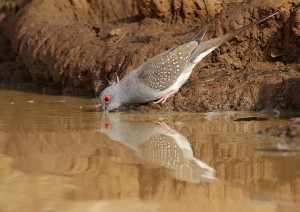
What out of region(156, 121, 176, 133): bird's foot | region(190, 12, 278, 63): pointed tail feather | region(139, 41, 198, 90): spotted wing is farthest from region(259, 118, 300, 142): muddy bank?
region(190, 12, 278, 63): pointed tail feather

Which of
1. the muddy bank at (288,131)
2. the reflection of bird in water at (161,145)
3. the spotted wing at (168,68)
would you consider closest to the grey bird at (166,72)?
the spotted wing at (168,68)

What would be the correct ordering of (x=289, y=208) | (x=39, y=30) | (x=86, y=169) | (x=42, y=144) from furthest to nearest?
(x=39, y=30)
(x=42, y=144)
(x=86, y=169)
(x=289, y=208)

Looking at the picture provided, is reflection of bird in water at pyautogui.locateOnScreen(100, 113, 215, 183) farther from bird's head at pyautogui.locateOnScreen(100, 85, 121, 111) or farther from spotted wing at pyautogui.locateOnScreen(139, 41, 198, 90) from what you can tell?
spotted wing at pyautogui.locateOnScreen(139, 41, 198, 90)

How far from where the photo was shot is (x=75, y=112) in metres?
7.87

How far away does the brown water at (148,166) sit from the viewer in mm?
3842

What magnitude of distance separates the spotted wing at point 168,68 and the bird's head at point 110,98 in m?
0.53

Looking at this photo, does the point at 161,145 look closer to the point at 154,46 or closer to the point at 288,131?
the point at 288,131

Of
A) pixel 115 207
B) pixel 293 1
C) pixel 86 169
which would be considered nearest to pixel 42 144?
pixel 86 169

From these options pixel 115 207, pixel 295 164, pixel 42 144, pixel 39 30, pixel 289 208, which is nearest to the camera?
A: pixel 289 208

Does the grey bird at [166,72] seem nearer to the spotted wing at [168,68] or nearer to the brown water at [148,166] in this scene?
the spotted wing at [168,68]

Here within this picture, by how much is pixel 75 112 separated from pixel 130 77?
3.02 ft

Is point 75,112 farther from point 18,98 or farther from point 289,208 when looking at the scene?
point 289,208

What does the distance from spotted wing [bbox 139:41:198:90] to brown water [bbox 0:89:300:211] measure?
0.58 meters

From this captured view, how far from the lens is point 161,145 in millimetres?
5391
